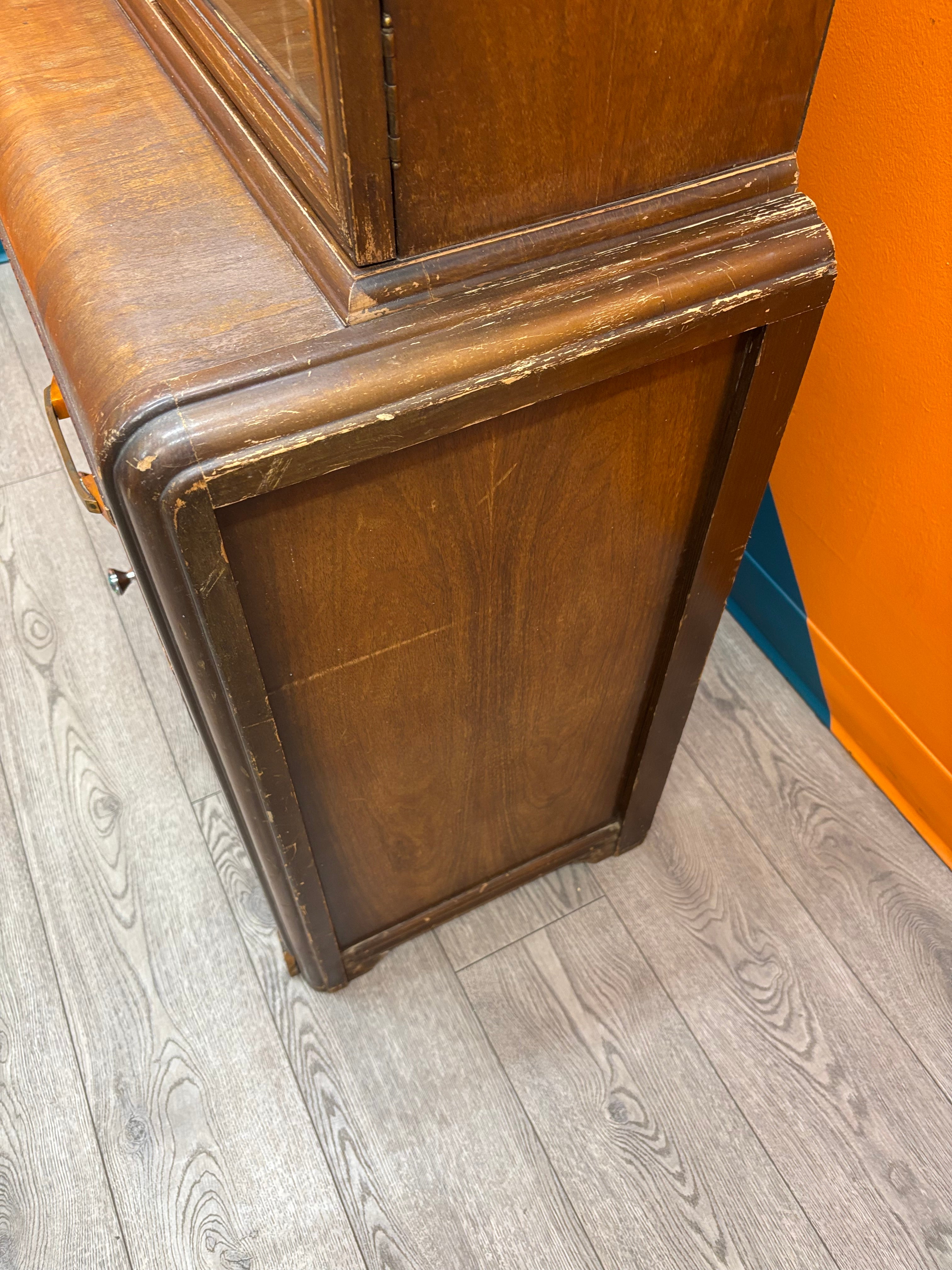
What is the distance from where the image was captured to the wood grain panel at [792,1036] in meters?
1.03

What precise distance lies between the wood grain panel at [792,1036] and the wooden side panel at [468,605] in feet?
1.07

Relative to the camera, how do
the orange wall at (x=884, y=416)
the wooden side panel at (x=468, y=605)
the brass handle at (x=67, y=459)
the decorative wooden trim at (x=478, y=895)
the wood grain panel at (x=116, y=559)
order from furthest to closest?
the wood grain panel at (x=116, y=559)
the decorative wooden trim at (x=478, y=895)
the orange wall at (x=884, y=416)
the brass handle at (x=67, y=459)
the wooden side panel at (x=468, y=605)

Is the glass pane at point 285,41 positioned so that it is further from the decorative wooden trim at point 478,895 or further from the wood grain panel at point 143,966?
the wood grain panel at point 143,966

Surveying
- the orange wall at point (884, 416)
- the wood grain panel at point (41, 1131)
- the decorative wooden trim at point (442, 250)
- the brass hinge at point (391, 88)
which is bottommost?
the wood grain panel at point (41, 1131)

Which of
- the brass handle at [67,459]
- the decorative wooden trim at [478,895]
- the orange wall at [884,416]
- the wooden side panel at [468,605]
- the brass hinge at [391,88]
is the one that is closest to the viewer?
the brass hinge at [391,88]

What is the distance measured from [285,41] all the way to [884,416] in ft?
2.66

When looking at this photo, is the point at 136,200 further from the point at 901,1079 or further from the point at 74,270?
the point at 901,1079

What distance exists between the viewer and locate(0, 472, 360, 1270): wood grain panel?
1.02 m

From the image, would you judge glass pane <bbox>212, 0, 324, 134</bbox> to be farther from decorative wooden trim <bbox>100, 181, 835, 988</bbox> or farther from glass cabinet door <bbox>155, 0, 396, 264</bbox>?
decorative wooden trim <bbox>100, 181, 835, 988</bbox>

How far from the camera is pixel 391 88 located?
46 cm

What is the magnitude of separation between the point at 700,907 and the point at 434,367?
0.92 metres

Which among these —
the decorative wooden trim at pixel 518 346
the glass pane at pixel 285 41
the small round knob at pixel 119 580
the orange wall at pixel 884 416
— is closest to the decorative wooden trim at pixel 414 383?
the decorative wooden trim at pixel 518 346

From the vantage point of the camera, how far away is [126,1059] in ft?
A: 3.65

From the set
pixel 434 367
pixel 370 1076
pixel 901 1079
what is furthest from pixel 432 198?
pixel 901 1079
